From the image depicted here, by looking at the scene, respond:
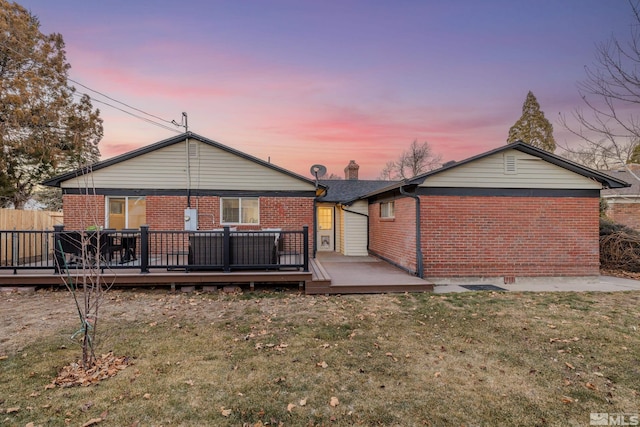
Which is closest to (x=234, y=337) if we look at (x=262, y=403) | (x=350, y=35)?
(x=262, y=403)

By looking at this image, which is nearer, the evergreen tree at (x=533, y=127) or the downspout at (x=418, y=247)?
the downspout at (x=418, y=247)

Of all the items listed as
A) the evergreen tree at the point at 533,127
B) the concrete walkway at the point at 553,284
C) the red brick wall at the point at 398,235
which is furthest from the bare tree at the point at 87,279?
the evergreen tree at the point at 533,127

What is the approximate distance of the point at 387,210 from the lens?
1180 cm

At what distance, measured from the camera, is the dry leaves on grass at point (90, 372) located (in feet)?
11.1

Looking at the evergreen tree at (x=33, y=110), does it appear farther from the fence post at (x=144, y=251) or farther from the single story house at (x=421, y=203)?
the fence post at (x=144, y=251)

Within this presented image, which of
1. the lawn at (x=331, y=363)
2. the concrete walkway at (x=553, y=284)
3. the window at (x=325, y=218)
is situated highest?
the window at (x=325, y=218)

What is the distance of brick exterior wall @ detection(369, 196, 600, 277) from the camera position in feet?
28.7

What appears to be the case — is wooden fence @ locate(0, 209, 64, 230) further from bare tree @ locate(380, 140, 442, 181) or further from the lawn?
bare tree @ locate(380, 140, 442, 181)

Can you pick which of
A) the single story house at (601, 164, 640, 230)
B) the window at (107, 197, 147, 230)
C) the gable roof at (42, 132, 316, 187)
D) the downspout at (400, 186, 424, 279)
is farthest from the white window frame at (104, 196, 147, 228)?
the single story house at (601, 164, 640, 230)

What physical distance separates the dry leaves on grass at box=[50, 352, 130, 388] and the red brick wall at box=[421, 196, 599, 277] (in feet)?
23.9

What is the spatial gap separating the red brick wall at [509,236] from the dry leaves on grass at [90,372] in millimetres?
7287

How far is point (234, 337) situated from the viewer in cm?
478

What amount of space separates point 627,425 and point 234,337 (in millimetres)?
4513

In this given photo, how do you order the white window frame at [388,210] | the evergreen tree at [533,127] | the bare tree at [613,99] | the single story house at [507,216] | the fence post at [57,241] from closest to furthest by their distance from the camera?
the bare tree at [613,99] → the fence post at [57,241] → the single story house at [507,216] → the white window frame at [388,210] → the evergreen tree at [533,127]
